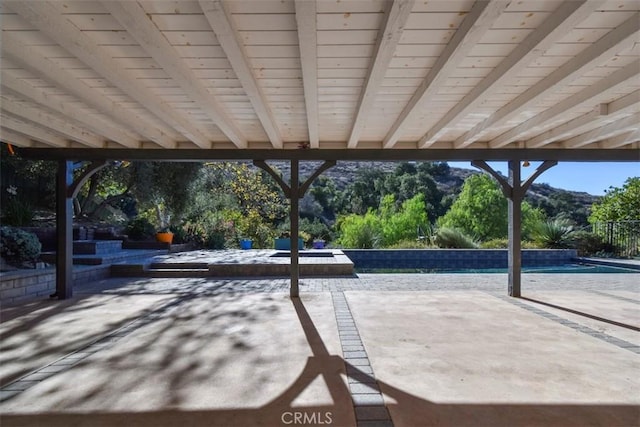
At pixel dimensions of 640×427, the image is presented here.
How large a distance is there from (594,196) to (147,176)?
35461 mm

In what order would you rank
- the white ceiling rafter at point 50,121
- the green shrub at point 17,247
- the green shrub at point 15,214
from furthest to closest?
the green shrub at point 15,214 < the green shrub at point 17,247 < the white ceiling rafter at point 50,121

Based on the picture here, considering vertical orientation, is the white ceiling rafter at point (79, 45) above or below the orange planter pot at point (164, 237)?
above

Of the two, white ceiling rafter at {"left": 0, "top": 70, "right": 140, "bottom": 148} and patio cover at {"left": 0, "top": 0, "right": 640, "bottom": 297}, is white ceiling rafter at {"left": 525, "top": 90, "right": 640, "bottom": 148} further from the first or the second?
white ceiling rafter at {"left": 0, "top": 70, "right": 140, "bottom": 148}

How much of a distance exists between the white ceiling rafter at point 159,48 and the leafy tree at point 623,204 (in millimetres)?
14520

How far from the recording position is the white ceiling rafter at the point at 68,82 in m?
2.35

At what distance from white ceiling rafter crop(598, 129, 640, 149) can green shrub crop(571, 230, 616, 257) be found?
777 centimetres

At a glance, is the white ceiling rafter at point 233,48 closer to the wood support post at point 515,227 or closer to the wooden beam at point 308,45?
the wooden beam at point 308,45

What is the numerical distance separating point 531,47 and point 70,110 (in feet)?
13.6

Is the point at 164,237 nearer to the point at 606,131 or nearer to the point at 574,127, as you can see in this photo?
the point at 574,127

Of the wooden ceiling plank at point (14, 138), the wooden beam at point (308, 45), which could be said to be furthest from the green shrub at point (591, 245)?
the wooden ceiling plank at point (14, 138)

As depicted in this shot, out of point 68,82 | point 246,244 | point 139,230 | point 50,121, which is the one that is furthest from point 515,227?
point 139,230

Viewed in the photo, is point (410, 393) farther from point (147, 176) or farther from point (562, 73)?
point (147, 176)

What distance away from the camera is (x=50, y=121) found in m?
3.96

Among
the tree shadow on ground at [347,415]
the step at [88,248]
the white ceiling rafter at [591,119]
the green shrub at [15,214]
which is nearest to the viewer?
the tree shadow on ground at [347,415]
